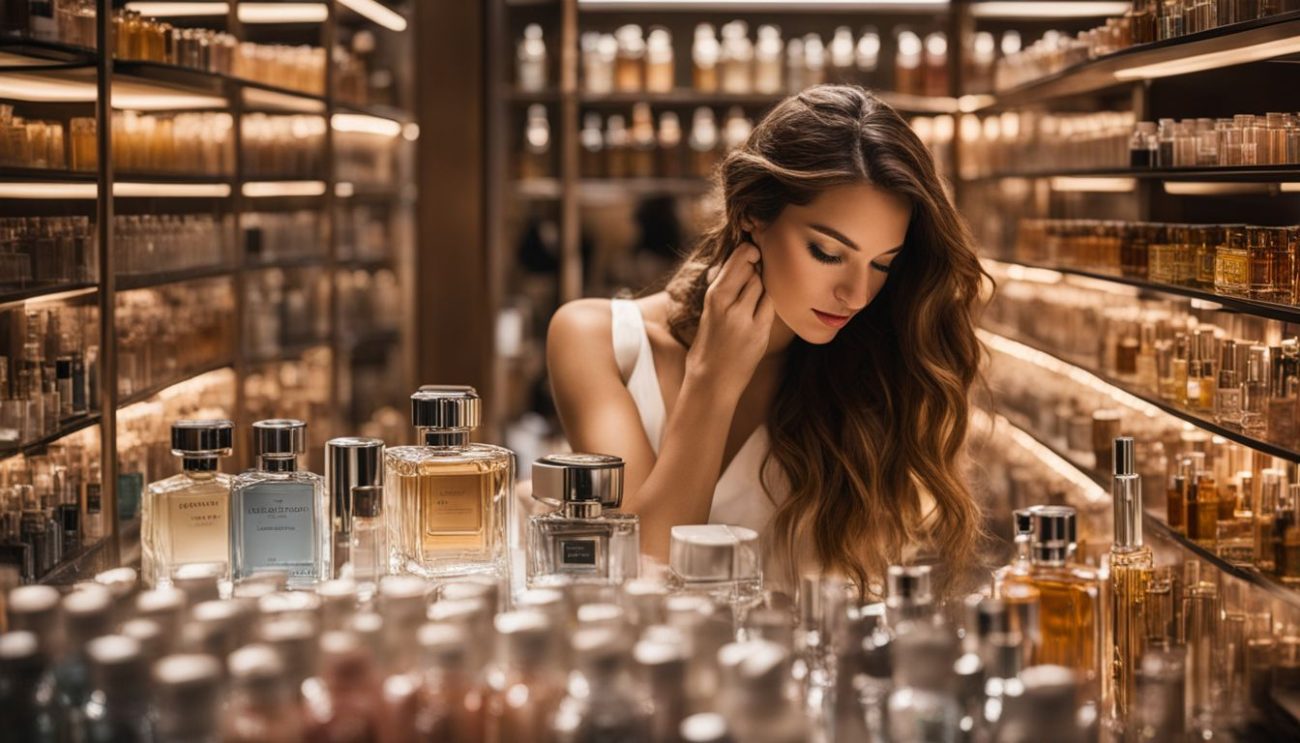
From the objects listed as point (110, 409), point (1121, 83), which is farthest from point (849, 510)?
point (1121, 83)

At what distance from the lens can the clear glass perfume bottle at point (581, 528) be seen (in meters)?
1.50

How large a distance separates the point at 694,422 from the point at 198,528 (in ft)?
2.46

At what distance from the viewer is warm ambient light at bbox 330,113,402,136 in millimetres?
5090

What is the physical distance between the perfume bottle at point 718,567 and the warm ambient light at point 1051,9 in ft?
8.26

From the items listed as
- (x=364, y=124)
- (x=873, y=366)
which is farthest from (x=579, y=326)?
(x=364, y=124)

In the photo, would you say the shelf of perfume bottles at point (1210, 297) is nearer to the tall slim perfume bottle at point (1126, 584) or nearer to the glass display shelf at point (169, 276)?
the tall slim perfume bottle at point (1126, 584)

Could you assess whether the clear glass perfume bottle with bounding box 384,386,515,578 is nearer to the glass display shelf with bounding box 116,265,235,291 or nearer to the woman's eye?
the woman's eye

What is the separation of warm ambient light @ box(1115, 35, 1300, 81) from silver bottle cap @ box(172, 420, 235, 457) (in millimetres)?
1955

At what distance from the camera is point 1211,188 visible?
3.22m

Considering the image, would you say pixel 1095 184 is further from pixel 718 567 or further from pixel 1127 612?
pixel 718 567

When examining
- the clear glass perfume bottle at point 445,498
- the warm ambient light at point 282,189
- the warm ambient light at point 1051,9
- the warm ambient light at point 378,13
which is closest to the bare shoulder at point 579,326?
the clear glass perfume bottle at point 445,498

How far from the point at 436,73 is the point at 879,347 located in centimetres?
368

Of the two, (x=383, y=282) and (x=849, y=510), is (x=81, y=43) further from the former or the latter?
(x=383, y=282)

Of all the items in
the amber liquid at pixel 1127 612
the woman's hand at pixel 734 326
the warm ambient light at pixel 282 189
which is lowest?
the amber liquid at pixel 1127 612
